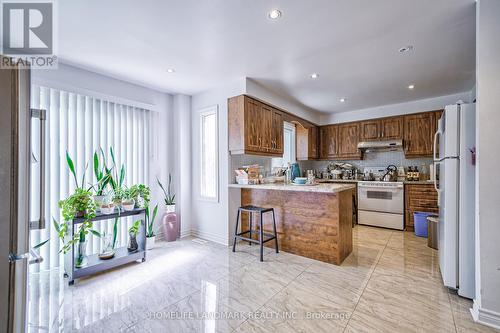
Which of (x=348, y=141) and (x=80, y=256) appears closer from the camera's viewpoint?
(x=80, y=256)

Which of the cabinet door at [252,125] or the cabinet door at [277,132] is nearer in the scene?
the cabinet door at [252,125]

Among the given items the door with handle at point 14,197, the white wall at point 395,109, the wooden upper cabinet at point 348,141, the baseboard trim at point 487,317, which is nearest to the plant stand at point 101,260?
the door with handle at point 14,197

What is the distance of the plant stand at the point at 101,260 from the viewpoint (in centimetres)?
234

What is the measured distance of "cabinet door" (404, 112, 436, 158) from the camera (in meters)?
4.36

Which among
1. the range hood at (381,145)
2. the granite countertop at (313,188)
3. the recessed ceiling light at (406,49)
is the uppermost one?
the recessed ceiling light at (406,49)

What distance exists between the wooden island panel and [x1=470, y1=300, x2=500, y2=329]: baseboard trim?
1221mm

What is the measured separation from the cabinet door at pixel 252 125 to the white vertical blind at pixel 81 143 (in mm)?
1773

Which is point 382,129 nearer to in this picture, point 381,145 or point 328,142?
point 381,145

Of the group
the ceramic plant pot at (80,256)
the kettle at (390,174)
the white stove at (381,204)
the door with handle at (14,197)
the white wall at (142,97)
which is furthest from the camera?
the kettle at (390,174)

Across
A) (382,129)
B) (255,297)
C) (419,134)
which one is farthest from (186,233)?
(419,134)

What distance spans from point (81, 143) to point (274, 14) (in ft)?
9.64

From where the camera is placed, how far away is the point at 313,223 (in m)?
2.91

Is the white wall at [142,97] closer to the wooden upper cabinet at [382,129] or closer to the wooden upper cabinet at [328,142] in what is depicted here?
the wooden upper cabinet at [328,142]

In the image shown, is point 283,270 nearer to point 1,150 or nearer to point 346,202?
point 346,202
